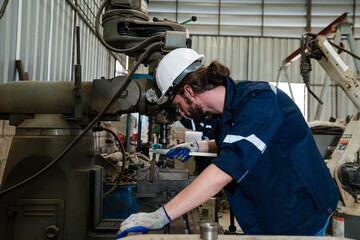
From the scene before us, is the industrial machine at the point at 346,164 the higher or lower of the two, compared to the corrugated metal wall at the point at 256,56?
lower

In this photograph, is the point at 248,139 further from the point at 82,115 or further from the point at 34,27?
the point at 34,27

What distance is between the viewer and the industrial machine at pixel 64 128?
1.32 metres

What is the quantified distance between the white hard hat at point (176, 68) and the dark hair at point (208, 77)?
61mm

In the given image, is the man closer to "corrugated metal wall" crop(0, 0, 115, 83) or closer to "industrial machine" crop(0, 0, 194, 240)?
"industrial machine" crop(0, 0, 194, 240)

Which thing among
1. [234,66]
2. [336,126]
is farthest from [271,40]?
[336,126]

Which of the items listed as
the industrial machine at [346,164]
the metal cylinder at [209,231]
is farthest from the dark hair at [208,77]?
the industrial machine at [346,164]

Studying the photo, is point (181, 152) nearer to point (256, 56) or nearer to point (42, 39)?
point (42, 39)

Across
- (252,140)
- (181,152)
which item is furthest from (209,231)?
(181,152)

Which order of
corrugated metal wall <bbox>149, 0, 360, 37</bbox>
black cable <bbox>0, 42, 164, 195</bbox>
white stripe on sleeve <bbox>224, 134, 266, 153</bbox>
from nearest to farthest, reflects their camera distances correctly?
white stripe on sleeve <bbox>224, 134, 266, 153</bbox>, black cable <bbox>0, 42, 164, 195</bbox>, corrugated metal wall <bbox>149, 0, 360, 37</bbox>

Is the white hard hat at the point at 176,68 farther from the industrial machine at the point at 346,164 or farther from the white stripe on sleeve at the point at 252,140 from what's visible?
the industrial machine at the point at 346,164

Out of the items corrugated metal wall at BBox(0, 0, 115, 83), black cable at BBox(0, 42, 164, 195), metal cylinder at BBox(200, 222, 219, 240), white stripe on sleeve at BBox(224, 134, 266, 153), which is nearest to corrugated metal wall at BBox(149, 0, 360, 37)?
corrugated metal wall at BBox(0, 0, 115, 83)

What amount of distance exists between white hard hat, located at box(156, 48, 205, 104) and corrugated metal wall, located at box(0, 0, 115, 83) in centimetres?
130

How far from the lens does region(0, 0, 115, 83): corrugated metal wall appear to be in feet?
6.48

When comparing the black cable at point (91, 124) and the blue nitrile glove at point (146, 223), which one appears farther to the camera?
the black cable at point (91, 124)
